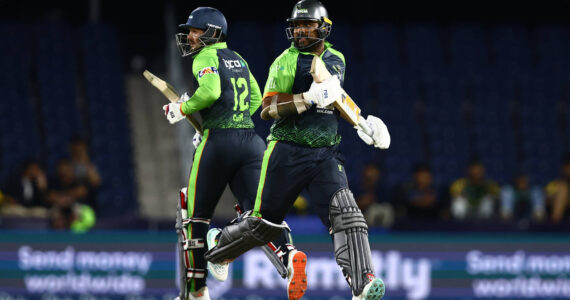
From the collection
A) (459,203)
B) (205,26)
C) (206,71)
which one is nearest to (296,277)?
(206,71)

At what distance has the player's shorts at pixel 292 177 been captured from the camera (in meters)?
6.91

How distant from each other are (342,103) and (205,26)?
4.84 feet

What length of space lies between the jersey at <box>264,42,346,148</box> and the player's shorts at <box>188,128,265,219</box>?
2.05 feet

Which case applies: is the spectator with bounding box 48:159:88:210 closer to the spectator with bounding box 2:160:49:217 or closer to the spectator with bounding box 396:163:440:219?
the spectator with bounding box 2:160:49:217

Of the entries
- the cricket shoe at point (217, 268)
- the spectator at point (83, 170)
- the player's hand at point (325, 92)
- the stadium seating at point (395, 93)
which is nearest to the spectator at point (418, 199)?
the stadium seating at point (395, 93)

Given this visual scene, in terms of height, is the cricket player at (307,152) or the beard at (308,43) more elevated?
the beard at (308,43)

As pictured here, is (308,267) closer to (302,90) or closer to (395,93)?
(302,90)

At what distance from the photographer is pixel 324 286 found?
11.0m

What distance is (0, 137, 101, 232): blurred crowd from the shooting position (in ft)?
38.9

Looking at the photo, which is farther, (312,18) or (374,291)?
(312,18)

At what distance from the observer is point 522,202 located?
13.5m

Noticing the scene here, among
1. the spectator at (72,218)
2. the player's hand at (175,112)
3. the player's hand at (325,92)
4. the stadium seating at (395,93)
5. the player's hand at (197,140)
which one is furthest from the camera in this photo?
the stadium seating at (395,93)

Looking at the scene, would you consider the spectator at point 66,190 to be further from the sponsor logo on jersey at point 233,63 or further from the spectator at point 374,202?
the sponsor logo on jersey at point 233,63

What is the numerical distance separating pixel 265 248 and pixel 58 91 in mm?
9094
